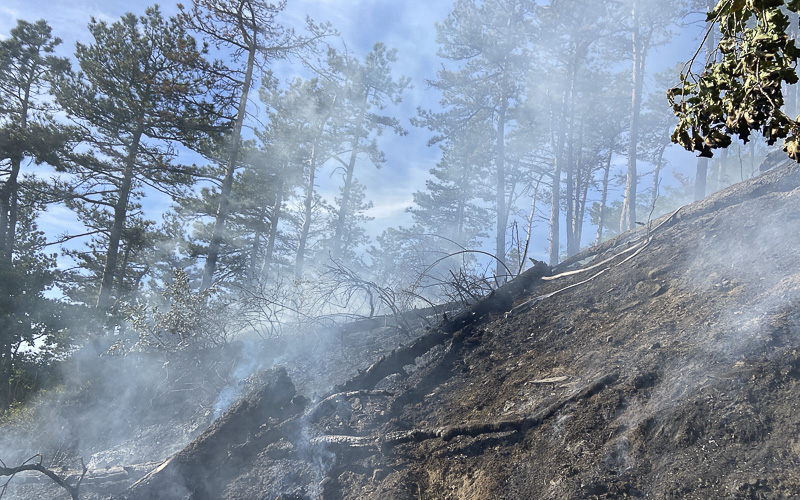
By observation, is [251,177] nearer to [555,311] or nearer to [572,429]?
[555,311]

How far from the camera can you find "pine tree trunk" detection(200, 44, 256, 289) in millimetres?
12273

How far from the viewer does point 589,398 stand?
329cm

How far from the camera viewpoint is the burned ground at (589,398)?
2557mm

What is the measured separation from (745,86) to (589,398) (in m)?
2.46

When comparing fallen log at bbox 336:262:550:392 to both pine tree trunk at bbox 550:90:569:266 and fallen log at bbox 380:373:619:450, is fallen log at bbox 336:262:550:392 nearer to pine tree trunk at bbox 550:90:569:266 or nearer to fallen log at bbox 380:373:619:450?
fallen log at bbox 380:373:619:450

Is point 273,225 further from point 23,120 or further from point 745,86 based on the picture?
point 745,86

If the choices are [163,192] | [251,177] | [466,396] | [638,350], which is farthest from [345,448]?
[251,177]

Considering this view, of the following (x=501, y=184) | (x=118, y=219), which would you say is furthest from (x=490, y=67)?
(x=118, y=219)

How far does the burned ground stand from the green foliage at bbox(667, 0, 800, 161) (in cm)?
177

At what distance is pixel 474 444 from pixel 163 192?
15552 millimetres

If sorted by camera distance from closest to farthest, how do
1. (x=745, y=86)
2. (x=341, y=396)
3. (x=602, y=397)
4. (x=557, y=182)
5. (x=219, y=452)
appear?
(x=745, y=86)
(x=602, y=397)
(x=219, y=452)
(x=341, y=396)
(x=557, y=182)

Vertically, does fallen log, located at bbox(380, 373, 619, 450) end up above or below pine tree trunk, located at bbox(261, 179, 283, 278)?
below

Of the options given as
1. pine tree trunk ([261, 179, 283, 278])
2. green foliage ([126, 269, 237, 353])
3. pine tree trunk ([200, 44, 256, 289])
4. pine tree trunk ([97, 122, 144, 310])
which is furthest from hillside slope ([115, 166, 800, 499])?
pine tree trunk ([261, 179, 283, 278])

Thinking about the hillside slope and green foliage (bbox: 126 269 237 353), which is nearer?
the hillside slope
